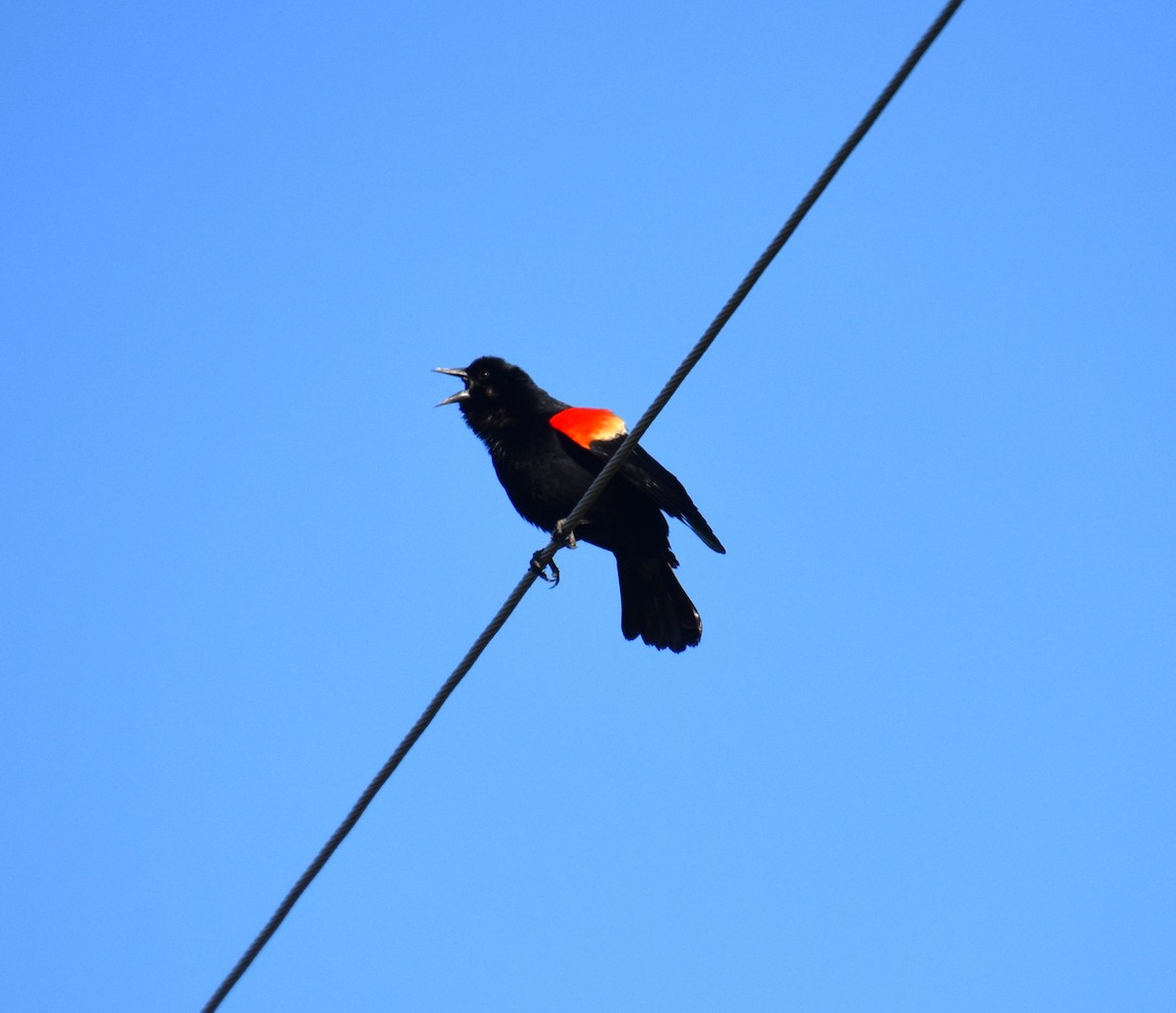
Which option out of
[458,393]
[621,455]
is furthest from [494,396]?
[621,455]

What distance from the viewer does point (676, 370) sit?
347cm

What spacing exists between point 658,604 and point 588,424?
96cm

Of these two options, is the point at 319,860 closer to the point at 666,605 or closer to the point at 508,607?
the point at 508,607

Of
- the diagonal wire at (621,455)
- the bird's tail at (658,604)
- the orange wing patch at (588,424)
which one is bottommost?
the diagonal wire at (621,455)

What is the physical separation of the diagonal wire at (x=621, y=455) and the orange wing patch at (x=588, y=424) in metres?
2.18

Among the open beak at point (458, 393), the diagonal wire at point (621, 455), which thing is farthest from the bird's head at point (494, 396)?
the diagonal wire at point (621, 455)

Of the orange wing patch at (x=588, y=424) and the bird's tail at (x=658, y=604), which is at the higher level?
the orange wing patch at (x=588, y=424)

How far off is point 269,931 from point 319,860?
203 mm

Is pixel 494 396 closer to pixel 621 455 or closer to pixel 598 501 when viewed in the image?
pixel 598 501

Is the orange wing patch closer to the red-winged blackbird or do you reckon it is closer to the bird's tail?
the red-winged blackbird

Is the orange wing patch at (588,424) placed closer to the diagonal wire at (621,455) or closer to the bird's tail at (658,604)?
the bird's tail at (658,604)

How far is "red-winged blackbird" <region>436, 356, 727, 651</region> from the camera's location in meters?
5.94

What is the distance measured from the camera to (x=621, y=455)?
12.1ft

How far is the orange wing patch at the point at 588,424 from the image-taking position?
19.7ft
